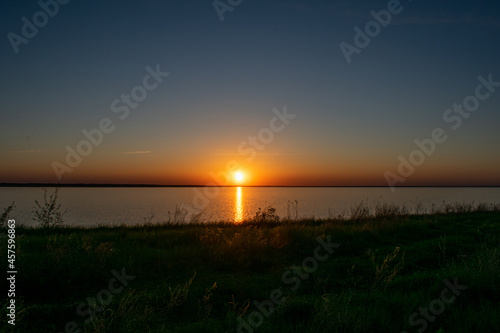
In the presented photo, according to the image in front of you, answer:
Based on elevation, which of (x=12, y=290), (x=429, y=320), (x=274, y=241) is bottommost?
(x=429, y=320)

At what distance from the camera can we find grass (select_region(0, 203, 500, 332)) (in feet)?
16.6

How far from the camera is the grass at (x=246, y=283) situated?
16.6ft

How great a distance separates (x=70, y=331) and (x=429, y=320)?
5315 millimetres

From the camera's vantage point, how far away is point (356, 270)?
8477 millimetres

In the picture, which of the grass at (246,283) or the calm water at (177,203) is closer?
the grass at (246,283)

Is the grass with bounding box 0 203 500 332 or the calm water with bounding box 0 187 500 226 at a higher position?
the calm water with bounding box 0 187 500 226

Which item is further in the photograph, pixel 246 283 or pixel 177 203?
pixel 177 203

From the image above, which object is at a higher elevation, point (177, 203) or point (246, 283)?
point (177, 203)

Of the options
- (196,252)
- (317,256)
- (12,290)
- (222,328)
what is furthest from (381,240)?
(12,290)

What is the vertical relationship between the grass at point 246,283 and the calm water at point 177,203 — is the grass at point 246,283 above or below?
below

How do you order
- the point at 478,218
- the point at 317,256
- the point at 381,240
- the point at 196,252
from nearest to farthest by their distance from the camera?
the point at 196,252 → the point at 317,256 → the point at 381,240 → the point at 478,218

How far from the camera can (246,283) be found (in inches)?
295

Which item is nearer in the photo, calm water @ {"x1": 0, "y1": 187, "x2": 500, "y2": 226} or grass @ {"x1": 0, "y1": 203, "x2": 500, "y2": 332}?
grass @ {"x1": 0, "y1": 203, "x2": 500, "y2": 332}

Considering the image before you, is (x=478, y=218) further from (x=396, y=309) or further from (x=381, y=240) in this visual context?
(x=396, y=309)
